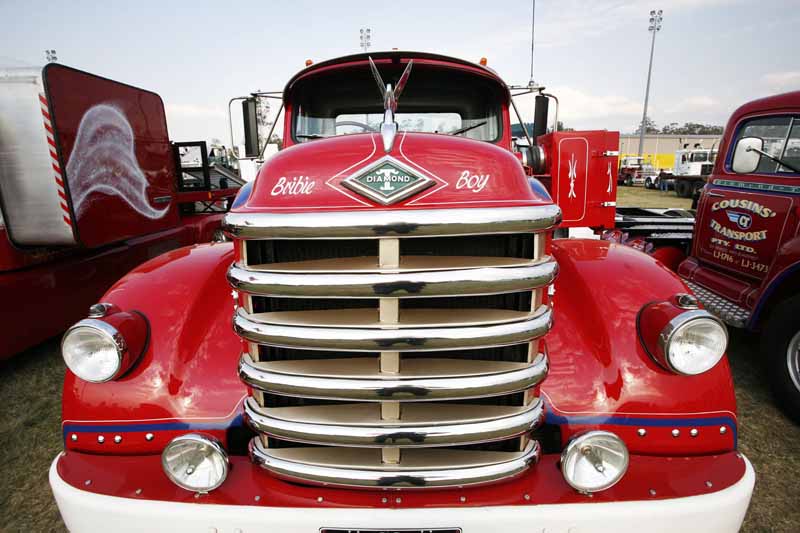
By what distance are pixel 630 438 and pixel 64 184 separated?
17.3 feet

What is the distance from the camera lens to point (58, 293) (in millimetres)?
4812

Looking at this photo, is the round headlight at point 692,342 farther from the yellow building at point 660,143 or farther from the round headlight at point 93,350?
the yellow building at point 660,143

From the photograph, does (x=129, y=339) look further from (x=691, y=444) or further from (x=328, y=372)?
(x=691, y=444)

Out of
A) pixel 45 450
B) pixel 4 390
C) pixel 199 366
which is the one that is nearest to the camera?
pixel 199 366

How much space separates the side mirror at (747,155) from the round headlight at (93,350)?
5.47m

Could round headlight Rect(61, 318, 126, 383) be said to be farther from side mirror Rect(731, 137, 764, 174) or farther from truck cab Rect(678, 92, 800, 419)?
side mirror Rect(731, 137, 764, 174)

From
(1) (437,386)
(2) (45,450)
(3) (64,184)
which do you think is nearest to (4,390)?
(2) (45,450)

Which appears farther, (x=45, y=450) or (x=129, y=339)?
(x=45, y=450)

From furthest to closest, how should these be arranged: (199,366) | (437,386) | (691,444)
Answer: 1. (199,366)
2. (691,444)
3. (437,386)

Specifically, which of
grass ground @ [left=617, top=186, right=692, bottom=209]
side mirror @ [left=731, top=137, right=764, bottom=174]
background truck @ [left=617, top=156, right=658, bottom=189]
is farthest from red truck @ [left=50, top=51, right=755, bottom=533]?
background truck @ [left=617, top=156, right=658, bottom=189]

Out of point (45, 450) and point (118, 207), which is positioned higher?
point (118, 207)

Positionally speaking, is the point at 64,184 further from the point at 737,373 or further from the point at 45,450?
the point at 737,373

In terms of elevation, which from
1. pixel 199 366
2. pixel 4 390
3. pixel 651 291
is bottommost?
pixel 4 390


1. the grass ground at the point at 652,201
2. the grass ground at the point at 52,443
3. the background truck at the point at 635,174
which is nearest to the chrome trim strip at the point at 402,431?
the grass ground at the point at 52,443
